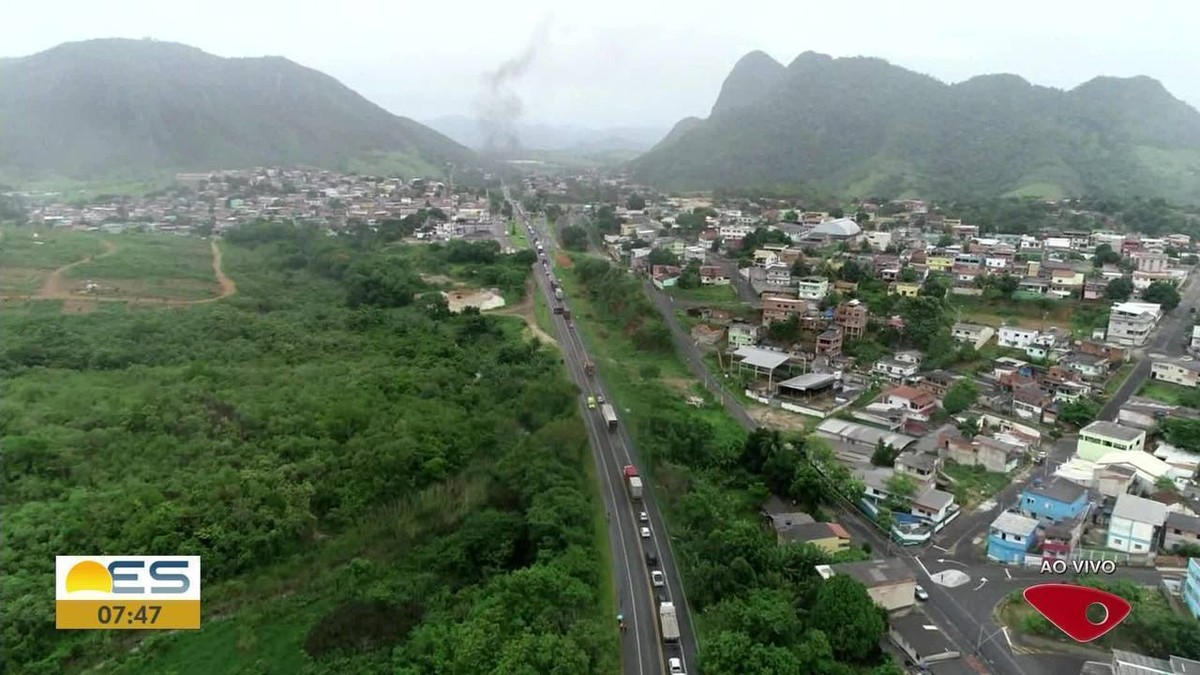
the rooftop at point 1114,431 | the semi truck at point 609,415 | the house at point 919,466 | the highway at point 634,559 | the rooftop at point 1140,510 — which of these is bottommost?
the highway at point 634,559

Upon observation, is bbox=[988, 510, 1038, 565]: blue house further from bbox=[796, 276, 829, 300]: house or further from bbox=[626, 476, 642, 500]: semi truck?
bbox=[796, 276, 829, 300]: house

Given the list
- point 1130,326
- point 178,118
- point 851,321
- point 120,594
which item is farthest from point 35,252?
point 178,118

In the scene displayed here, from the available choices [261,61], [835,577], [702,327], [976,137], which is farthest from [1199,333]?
[261,61]

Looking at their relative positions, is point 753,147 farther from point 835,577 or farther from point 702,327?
point 835,577

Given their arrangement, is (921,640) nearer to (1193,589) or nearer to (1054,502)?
(1193,589)

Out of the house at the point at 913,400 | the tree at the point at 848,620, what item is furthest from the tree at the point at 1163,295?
the tree at the point at 848,620

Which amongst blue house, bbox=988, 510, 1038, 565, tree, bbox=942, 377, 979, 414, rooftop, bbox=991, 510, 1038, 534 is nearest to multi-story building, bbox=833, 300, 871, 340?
tree, bbox=942, 377, 979, 414

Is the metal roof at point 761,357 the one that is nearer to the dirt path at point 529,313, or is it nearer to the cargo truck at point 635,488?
the dirt path at point 529,313
